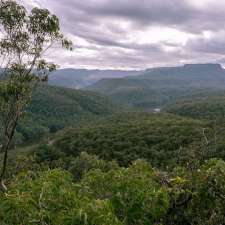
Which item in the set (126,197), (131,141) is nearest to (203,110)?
(131,141)

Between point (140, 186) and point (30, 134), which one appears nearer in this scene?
point (140, 186)

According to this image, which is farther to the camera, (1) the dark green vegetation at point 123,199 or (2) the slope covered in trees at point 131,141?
(2) the slope covered in trees at point 131,141

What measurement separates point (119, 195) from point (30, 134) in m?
164

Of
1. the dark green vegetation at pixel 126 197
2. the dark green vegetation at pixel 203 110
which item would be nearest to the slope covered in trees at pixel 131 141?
the dark green vegetation at pixel 203 110

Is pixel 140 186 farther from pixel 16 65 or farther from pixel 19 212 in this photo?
pixel 16 65

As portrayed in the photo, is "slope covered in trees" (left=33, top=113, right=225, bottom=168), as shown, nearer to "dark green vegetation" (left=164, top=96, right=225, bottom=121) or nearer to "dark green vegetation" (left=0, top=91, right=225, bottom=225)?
"dark green vegetation" (left=164, top=96, right=225, bottom=121)

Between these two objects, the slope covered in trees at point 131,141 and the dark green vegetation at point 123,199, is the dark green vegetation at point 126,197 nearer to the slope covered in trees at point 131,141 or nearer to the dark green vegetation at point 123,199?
the dark green vegetation at point 123,199

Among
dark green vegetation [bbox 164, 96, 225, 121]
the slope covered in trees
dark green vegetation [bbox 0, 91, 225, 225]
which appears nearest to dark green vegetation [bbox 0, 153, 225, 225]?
dark green vegetation [bbox 0, 91, 225, 225]

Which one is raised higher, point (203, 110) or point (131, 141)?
point (203, 110)

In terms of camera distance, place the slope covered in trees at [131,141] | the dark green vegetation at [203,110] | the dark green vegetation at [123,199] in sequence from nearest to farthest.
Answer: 1. the dark green vegetation at [123,199]
2. the slope covered in trees at [131,141]
3. the dark green vegetation at [203,110]

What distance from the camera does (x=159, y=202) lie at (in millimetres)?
10047

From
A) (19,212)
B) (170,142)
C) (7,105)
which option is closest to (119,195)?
(19,212)

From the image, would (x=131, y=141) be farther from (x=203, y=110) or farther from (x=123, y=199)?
(x=123, y=199)

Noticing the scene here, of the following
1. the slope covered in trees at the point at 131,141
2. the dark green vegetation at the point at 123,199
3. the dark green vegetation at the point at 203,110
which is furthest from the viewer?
the dark green vegetation at the point at 203,110
